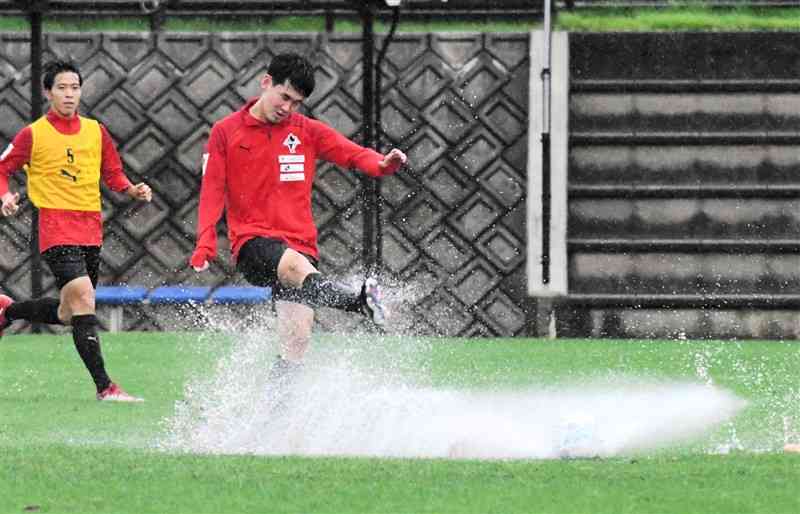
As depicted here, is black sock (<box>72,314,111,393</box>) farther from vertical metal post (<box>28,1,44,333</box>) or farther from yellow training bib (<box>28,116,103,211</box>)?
vertical metal post (<box>28,1,44,333</box>)

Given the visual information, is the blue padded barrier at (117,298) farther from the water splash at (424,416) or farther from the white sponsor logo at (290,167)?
Result: the white sponsor logo at (290,167)

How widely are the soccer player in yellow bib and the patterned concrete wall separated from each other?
4622mm

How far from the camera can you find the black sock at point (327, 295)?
9375 millimetres

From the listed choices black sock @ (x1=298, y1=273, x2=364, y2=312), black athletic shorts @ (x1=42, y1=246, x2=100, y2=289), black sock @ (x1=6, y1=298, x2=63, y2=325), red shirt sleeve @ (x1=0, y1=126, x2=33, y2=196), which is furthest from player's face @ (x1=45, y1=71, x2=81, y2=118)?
black sock @ (x1=298, y1=273, x2=364, y2=312)

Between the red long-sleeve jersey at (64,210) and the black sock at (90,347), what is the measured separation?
0.48 metres

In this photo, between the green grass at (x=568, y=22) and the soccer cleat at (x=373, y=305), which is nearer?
the soccer cleat at (x=373, y=305)

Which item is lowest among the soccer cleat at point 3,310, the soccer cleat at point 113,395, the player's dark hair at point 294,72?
the soccer cleat at point 113,395

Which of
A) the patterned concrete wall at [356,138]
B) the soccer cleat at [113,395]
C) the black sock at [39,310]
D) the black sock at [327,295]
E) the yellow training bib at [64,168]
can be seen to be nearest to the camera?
the black sock at [327,295]

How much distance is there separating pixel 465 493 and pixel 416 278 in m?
9.70

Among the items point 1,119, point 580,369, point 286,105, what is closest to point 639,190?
point 580,369

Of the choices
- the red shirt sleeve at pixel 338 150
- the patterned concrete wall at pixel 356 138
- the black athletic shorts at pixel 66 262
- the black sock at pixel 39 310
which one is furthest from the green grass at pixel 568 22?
the red shirt sleeve at pixel 338 150

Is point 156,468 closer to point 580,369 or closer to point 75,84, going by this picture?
point 75,84

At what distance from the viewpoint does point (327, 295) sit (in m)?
9.44

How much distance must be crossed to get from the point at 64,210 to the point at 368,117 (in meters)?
→ 4.77
